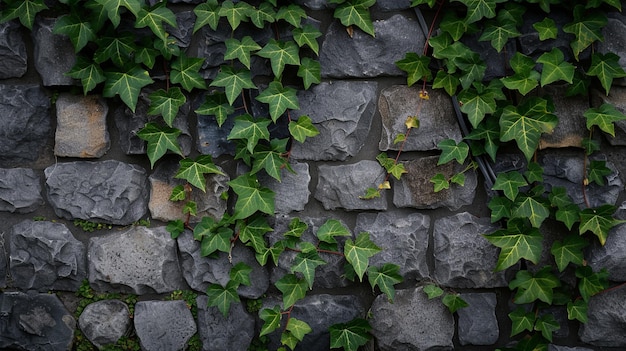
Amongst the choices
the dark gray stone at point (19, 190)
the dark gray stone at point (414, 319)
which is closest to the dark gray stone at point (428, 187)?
the dark gray stone at point (414, 319)

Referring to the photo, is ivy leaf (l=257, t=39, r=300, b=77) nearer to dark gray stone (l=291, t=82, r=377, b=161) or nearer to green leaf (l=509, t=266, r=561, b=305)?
dark gray stone (l=291, t=82, r=377, b=161)

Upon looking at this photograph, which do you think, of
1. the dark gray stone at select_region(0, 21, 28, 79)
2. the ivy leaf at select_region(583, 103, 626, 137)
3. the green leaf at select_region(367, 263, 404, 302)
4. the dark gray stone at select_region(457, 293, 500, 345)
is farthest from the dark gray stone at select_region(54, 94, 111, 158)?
the ivy leaf at select_region(583, 103, 626, 137)

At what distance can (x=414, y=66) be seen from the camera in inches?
75.3

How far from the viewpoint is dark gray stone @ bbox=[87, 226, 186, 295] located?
2006 millimetres

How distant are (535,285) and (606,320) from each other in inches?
10.4

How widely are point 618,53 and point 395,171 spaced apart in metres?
0.77

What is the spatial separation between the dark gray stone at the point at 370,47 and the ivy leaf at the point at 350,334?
2.62 feet

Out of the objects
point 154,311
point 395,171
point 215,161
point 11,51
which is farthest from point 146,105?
point 395,171

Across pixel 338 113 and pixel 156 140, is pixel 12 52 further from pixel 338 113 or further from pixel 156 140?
pixel 338 113

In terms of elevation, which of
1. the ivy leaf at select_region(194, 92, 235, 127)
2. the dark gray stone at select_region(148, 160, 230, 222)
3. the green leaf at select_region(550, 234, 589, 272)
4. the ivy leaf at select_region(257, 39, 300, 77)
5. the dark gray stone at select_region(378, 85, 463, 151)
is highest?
the ivy leaf at select_region(257, 39, 300, 77)

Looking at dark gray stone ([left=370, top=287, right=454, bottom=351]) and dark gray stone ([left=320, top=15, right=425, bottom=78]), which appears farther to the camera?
dark gray stone ([left=370, top=287, right=454, bottom=351])

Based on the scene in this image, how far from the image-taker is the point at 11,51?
76.3 inches

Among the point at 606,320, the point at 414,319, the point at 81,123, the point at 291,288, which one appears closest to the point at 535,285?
the point at 606,320

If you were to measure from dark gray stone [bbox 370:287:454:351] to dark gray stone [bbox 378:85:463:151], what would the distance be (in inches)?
19.1
